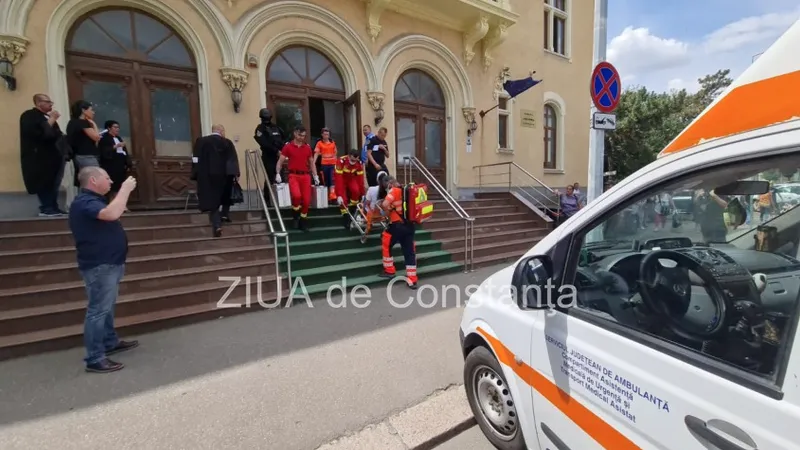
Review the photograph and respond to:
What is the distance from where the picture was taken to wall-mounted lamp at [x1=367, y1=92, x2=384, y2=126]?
9383mm

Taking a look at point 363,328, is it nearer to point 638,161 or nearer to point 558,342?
point 558,342

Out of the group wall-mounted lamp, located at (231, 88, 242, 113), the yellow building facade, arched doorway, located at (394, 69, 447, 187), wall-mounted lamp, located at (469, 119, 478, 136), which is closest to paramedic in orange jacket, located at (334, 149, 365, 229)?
the yellow building facade

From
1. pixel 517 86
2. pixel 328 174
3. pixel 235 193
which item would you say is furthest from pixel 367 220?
pixel 517 86

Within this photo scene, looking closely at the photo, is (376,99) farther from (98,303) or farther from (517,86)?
(98,303)

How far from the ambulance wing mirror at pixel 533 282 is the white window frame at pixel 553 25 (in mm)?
13621

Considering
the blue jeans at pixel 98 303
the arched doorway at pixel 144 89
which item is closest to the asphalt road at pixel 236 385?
the blue jeans at pixel 98 303

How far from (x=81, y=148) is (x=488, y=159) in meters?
9.99

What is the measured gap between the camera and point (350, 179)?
732 centimetres

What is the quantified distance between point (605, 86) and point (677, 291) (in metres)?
3.90

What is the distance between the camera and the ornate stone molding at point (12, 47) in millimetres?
5699

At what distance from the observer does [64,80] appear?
6.30 m

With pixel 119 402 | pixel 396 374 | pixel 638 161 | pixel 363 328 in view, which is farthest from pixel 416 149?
pixel 638 161

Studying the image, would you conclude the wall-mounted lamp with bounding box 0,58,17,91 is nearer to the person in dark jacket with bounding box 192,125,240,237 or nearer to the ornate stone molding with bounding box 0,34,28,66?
the ornate stone molding with bounding box 0,34,28,66

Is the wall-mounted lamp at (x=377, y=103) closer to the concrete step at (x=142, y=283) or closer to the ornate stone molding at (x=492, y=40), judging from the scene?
the ornate stone molding at (x=492, y=40)
